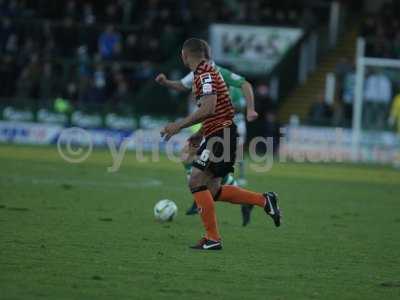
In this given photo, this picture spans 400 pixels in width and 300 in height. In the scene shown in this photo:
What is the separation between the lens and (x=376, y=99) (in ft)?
90.2

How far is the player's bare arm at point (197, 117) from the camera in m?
10.4

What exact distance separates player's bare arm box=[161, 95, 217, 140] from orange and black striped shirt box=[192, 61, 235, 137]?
0.26ft

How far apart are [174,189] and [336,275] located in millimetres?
8925

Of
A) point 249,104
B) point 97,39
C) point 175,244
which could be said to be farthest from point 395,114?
point 175,244

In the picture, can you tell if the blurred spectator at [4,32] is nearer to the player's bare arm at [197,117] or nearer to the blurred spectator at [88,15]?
the blurred spectator at [88,15]

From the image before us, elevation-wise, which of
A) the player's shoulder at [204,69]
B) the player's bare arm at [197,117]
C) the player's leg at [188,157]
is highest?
the player's shoulder at [204,69]

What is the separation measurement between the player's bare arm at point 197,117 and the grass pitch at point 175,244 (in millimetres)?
1133

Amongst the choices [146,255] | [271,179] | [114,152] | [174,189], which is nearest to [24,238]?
[146,255]

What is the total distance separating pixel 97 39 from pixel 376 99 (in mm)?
8467

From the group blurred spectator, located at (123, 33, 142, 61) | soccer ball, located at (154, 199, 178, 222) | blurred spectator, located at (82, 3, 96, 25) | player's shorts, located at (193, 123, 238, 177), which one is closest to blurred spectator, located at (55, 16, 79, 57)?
blurred spectator, located at (82, 3, 96, 25)

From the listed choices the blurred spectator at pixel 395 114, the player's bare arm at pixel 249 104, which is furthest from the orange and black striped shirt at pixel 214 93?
the blurred spectator at pixel 395 114

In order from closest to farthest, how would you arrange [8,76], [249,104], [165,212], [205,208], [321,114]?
[205,208] < [249,104] < [165,212] < [321,114] < [8,76]

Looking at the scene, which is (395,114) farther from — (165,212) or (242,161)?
(165,212)

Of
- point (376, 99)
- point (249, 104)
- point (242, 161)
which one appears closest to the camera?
point (249, 104)
